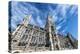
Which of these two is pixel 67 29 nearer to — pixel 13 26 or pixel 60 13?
pixel 60 13

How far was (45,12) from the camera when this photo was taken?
7.02ft

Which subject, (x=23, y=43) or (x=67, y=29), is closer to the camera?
(x=23, y=43)

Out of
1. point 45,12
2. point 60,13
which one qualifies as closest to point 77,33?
point 60,13

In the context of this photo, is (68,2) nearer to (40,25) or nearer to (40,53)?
(40,25)

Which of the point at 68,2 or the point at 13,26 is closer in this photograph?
the point at 13,26

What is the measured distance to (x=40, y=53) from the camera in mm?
2104

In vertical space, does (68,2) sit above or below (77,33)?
above

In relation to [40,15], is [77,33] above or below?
below

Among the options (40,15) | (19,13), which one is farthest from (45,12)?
(19,13)

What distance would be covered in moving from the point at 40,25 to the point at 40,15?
0.35 feet

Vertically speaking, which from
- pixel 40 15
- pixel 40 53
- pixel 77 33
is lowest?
pixel 40 53

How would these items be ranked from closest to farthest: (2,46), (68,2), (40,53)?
1. (2,46)
2. (40,53)
3. (68,2)

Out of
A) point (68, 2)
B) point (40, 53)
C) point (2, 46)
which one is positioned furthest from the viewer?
point (68, 2)

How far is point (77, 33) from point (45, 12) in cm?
46
